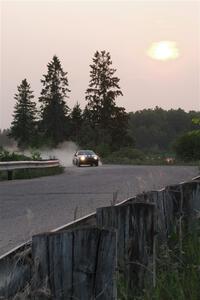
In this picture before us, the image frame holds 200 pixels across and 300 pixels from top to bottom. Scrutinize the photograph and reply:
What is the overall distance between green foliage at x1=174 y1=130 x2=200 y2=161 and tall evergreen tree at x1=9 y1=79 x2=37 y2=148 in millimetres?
53030

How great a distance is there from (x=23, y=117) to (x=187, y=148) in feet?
188

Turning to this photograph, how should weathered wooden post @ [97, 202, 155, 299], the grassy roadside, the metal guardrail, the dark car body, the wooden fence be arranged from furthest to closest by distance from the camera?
1. the dark car body
2. the grassy roadside
3. the metal guardrail
4. weathered wooden post @ [97, 202, 155, 299]
5. the wooden fence

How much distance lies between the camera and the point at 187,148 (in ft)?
181

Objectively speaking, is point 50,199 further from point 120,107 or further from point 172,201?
point 120,107

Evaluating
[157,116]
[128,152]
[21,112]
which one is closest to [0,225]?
[128,152]

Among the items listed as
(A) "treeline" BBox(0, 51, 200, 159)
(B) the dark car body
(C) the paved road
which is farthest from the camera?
(A) "treeline" BBox(0, 51, 200, 159)

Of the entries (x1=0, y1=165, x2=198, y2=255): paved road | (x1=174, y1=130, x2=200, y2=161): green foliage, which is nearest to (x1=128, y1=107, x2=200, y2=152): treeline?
(x1=174, y1=130, x2=200, y2=161): green foliage

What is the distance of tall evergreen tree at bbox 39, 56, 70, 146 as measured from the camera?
100562 mm

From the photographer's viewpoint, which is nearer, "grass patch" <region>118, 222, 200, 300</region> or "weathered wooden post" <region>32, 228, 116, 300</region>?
"weathered wooden post" <region>32, 228, 116, 300</region>

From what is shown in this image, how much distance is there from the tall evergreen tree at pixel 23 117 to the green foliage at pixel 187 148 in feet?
174

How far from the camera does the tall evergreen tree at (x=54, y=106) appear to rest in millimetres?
100562

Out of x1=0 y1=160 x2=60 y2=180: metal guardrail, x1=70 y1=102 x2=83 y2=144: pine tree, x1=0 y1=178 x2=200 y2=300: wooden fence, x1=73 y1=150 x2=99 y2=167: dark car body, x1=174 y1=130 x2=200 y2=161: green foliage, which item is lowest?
x1=0 y1=178 x2=200 y2=300: wooden fence

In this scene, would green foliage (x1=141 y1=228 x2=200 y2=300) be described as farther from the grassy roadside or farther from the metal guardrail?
the grassy roadside

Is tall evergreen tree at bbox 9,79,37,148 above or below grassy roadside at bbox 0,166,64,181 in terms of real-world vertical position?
above
